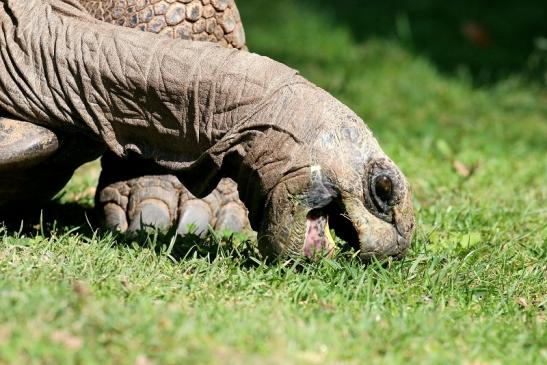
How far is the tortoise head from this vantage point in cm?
379

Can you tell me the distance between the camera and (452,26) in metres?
10.2

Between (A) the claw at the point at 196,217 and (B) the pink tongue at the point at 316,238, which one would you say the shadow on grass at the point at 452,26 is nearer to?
(A) the claw at the point at 196,217

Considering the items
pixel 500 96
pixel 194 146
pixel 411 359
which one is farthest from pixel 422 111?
pixel 411 359

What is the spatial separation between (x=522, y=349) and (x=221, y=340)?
0.98 meters

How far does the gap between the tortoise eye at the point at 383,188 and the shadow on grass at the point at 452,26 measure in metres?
4.95

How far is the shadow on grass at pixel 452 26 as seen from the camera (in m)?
9.16

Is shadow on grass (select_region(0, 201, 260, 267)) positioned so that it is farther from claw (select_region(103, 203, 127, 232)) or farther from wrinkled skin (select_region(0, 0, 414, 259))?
wrinkled skin (select_region(0, 0, 414, 259))

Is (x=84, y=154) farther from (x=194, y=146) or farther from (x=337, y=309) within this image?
(x=337, y=309)

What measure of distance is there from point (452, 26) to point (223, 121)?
653cm

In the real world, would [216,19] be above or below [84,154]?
above

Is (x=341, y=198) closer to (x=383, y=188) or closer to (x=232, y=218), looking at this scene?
(x=383, y=188)

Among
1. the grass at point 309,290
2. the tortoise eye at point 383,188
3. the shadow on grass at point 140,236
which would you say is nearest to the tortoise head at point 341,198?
the tortoise eye at point 383,188

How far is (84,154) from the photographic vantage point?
451 cm

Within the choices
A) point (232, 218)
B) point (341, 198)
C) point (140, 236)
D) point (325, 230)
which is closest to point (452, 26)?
point (232, 218)
